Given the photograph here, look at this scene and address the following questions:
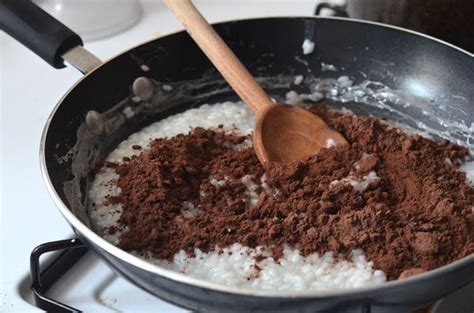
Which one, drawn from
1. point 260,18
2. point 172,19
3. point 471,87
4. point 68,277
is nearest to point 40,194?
point 68,277

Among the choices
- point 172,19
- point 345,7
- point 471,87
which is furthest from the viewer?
point 172,19

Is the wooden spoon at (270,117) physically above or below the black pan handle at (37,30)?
below

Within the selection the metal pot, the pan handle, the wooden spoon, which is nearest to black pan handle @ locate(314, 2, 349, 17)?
the metal pot

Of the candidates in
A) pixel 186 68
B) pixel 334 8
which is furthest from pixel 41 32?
pixel 334 8

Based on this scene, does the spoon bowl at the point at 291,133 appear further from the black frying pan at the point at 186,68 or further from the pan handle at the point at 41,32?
the pan handle at the point at 41,32

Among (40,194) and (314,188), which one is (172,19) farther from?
(314,188)

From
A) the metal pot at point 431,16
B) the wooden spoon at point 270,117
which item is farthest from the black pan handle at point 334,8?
the wooden spoon at point 270,117
